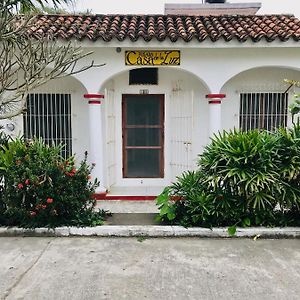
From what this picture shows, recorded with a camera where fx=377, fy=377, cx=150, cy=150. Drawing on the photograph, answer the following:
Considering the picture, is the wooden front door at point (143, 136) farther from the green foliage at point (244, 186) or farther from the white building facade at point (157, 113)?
the green foliage at point (244, 186)

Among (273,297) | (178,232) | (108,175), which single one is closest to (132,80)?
(108,175)

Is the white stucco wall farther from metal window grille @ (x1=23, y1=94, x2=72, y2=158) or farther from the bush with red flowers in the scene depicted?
the bush with red flowers

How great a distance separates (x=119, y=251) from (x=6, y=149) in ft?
8.55

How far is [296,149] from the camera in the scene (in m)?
5.98

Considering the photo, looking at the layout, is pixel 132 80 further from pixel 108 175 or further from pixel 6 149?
pixel 6 149

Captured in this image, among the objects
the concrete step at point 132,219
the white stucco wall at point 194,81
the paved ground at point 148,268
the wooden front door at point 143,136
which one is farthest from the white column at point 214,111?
the paved ground at point 148,268

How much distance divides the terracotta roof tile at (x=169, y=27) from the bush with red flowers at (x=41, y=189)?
2.63 meters

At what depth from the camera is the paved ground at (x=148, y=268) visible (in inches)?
160

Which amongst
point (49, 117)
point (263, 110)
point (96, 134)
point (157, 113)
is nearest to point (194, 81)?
point (157, 113)

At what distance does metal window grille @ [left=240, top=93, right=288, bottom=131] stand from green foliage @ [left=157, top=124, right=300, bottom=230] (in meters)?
2.95

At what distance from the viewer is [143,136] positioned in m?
9.48

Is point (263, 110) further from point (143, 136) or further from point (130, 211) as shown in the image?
point (130, 211)

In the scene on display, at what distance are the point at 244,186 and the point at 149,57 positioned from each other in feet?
12.2

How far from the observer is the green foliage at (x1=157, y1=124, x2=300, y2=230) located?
5914mm
